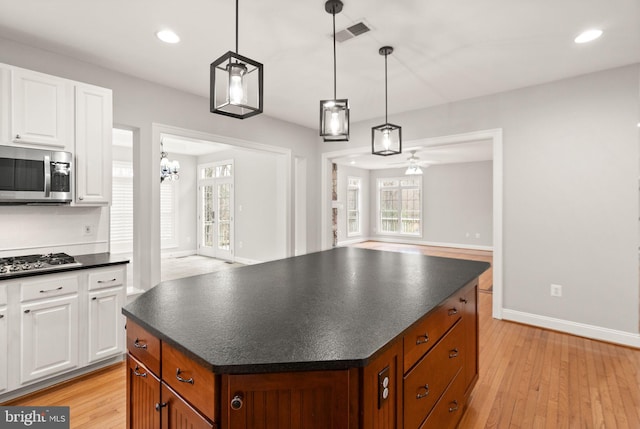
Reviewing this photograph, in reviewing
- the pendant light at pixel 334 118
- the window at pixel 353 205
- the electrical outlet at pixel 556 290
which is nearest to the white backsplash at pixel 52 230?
the pendant light at pixel 334 118

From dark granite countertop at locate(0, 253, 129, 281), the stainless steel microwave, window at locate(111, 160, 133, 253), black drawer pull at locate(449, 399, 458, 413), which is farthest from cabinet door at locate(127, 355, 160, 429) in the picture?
window at locate(111, 160, 133, 253)

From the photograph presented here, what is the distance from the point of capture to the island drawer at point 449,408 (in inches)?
60.5

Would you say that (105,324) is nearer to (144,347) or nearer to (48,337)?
(48,337)

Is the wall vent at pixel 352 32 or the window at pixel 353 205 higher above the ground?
the wall vent at pixel 352 32

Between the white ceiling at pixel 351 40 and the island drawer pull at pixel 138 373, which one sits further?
the white ceiling at pixel 351 40

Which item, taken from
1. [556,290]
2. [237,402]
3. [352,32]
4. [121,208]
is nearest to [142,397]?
[237,402]

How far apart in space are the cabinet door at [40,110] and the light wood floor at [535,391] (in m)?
1.87

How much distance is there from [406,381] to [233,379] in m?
0.69

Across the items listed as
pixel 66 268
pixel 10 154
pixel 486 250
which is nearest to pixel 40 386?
pixel 66 268

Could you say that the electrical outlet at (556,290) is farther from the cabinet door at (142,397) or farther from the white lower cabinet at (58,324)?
the white lower cabinet at (58,324)

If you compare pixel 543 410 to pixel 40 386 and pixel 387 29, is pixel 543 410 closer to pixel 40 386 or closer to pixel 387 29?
pixel 387 29

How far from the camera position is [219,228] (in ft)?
25.8

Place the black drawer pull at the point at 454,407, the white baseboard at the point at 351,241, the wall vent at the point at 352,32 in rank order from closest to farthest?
the black drawer pull at the point at 454,407
the wall vent at the point at 352,32
the white baseboard at the point at 351,241

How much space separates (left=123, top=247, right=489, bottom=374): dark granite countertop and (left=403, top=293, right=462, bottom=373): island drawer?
0.08 m
